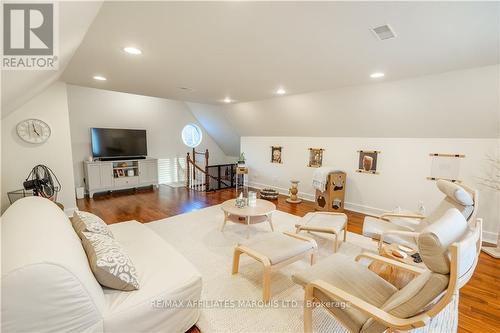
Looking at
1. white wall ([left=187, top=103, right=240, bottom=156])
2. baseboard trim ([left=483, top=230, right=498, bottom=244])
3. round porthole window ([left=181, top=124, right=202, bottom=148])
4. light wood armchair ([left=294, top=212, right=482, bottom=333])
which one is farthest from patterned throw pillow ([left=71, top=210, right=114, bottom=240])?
round porthole window ([left=181, top=124, right=202, bottom=148])

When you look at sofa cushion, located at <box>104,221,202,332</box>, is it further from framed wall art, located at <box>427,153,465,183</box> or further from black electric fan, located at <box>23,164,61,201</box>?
framed wall art, located at <box>427,153,465,183</box>

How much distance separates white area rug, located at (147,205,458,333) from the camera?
1.74m

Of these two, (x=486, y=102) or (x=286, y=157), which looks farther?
(x=286, y=157)

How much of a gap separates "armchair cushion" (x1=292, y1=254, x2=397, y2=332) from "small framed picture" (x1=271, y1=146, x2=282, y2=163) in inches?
165

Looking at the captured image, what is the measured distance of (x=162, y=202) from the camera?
4977 mm

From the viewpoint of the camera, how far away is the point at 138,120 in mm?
6223

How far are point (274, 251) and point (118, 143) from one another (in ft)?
17.4

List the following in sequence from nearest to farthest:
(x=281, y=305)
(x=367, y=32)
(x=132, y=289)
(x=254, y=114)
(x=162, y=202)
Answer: (x=132, y=289)
(x=367, y=32)
(x=281, y=305)
(x=162, y=202)
(x=254, y=114)

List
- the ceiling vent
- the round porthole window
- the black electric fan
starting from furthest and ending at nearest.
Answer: the round porthole window, the black electric fan, the ceiling vent

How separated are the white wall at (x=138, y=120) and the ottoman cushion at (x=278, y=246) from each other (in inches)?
209

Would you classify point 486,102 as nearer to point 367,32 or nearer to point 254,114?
point 367,32

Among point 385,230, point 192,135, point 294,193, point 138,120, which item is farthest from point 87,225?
point 192,135

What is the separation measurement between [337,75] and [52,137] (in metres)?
4.68

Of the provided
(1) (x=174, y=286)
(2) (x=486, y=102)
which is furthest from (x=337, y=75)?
(1) (x=174, y=286)
